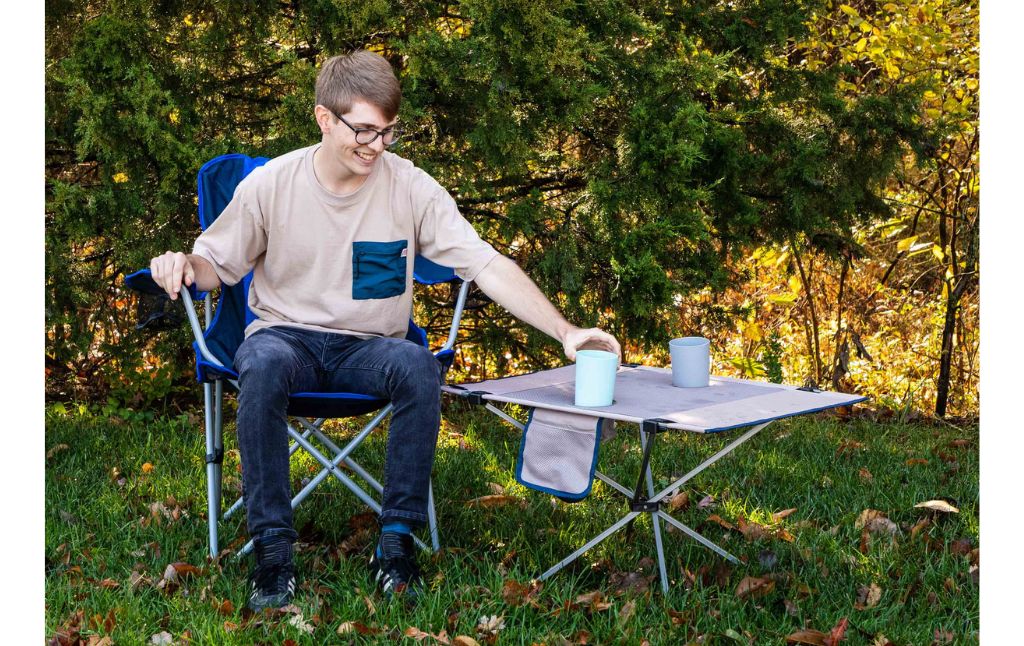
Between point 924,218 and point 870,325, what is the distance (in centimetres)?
94

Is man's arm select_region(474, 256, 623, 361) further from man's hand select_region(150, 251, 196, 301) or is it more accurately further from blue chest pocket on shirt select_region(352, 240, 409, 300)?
man's hand select_region(150, 251, 196, 301)

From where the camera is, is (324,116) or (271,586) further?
(324,116)

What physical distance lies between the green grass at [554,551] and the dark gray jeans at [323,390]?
0.61 ft

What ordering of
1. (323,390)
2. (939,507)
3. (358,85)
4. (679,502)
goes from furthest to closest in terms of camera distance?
(679,502)
(939,507)
(323,390)
(358,85)

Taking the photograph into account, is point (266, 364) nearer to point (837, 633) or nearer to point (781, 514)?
point (837, 633)

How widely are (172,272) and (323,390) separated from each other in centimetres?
46

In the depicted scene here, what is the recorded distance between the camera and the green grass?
7.00 feet

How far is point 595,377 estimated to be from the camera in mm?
2182

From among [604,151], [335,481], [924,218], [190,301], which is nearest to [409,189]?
[190,301]

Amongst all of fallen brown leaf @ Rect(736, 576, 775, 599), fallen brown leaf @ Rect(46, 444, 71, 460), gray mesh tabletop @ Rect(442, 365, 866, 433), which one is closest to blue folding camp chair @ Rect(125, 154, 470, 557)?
gray mesh tabletop @ Rect(442, 365, 866, 433)

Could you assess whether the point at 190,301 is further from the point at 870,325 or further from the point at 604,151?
the point at 870,325

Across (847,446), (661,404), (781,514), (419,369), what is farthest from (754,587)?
(847,446)

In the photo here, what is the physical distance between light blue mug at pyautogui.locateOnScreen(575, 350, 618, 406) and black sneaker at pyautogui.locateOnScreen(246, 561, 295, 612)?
0.76m
